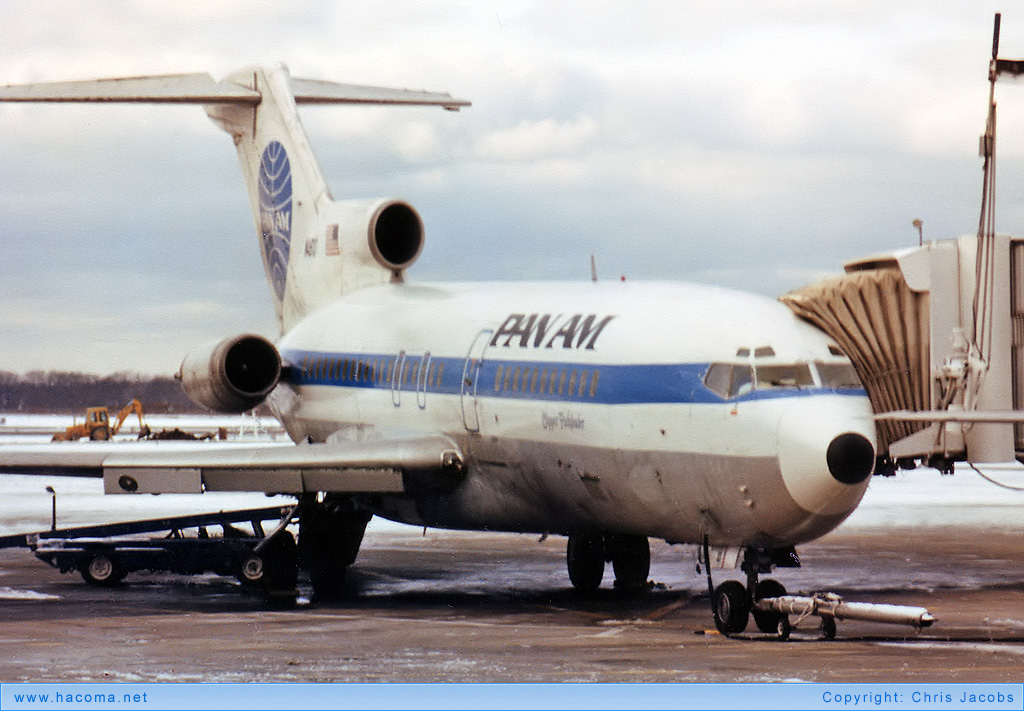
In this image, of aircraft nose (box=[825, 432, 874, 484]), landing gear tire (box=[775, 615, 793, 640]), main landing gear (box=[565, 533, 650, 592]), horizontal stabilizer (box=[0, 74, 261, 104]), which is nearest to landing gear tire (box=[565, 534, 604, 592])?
main landing gear (box=[565, 533, 650, 592])

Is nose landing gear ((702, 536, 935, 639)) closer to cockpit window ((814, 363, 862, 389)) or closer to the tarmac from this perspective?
the tarmac

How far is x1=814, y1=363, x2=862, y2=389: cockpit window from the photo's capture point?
16.9 m

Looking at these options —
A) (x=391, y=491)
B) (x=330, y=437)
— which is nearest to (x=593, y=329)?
(x=391, y=491)

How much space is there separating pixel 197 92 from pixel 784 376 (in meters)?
15.6

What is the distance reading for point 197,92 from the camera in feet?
94.7

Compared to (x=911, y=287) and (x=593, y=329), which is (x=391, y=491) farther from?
(x=911, y=287)

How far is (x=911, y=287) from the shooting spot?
72.3 ft

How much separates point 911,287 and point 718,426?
6.42 metres

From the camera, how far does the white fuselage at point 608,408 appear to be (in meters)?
16.5

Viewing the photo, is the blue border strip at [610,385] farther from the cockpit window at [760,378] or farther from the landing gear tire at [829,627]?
the landing gear tire at [829,627]

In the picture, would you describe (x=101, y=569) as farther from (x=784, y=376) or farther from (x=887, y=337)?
(x=887, y=337)

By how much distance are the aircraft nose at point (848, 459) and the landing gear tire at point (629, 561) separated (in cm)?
691

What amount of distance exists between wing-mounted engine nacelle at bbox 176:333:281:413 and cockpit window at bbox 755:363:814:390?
10.6 metres

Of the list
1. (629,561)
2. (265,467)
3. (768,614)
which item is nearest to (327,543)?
(265,467)
